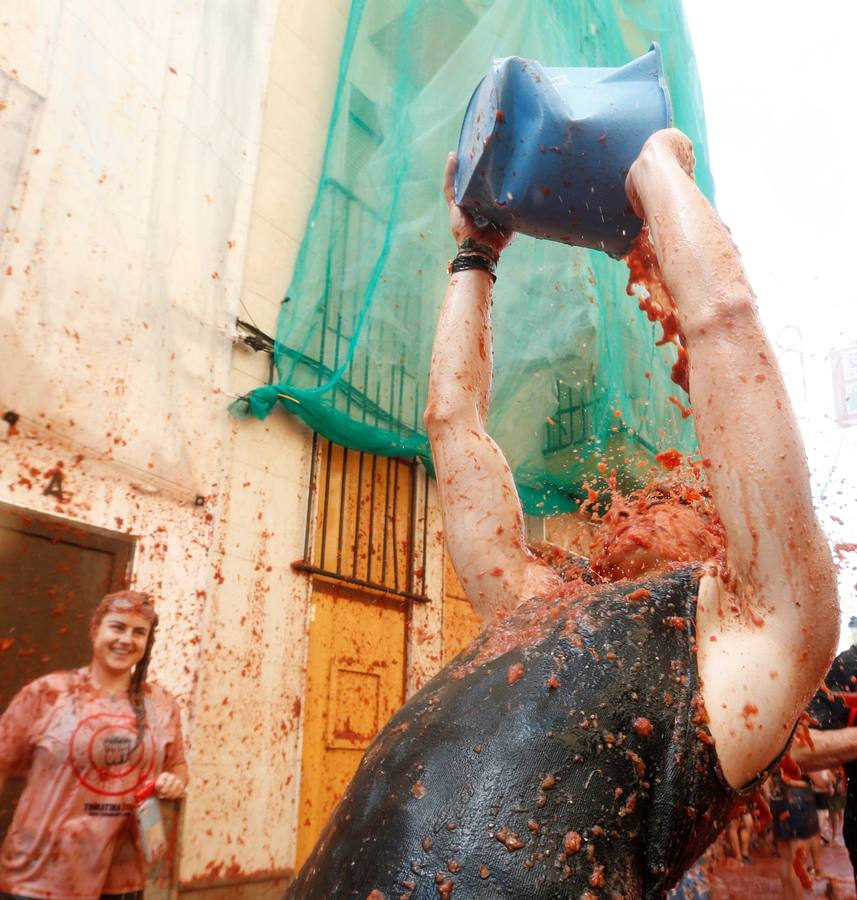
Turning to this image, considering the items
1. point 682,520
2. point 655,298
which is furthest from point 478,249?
point 682,520

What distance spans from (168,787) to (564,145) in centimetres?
263

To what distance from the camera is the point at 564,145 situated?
162cm

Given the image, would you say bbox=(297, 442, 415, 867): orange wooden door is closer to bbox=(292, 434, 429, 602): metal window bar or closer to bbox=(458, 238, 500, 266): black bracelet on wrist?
bbox=(292, 434, 429, 602): metal window bar

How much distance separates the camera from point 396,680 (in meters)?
5.29

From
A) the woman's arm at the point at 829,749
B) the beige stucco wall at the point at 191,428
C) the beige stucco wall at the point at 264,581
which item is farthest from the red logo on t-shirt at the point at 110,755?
the woman's arm at the point at 829,749

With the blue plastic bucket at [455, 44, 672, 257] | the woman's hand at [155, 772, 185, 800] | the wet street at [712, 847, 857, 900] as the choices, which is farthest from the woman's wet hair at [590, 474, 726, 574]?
the wet street at [712, 847, 857, 900]

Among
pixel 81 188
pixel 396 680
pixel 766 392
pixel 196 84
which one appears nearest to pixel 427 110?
pixel 196 84

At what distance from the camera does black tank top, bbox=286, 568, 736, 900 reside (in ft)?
2.78

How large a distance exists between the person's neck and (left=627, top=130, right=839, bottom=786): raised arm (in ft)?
8.82

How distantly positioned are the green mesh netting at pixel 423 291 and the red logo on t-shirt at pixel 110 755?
2.08 m

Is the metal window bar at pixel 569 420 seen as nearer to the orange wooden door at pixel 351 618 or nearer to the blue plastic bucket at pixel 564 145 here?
the orange wooden door at pixel 351 618

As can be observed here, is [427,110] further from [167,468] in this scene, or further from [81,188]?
[167,468]

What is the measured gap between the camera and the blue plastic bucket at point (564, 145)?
161 cm

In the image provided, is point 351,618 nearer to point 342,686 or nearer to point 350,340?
point 342,686
